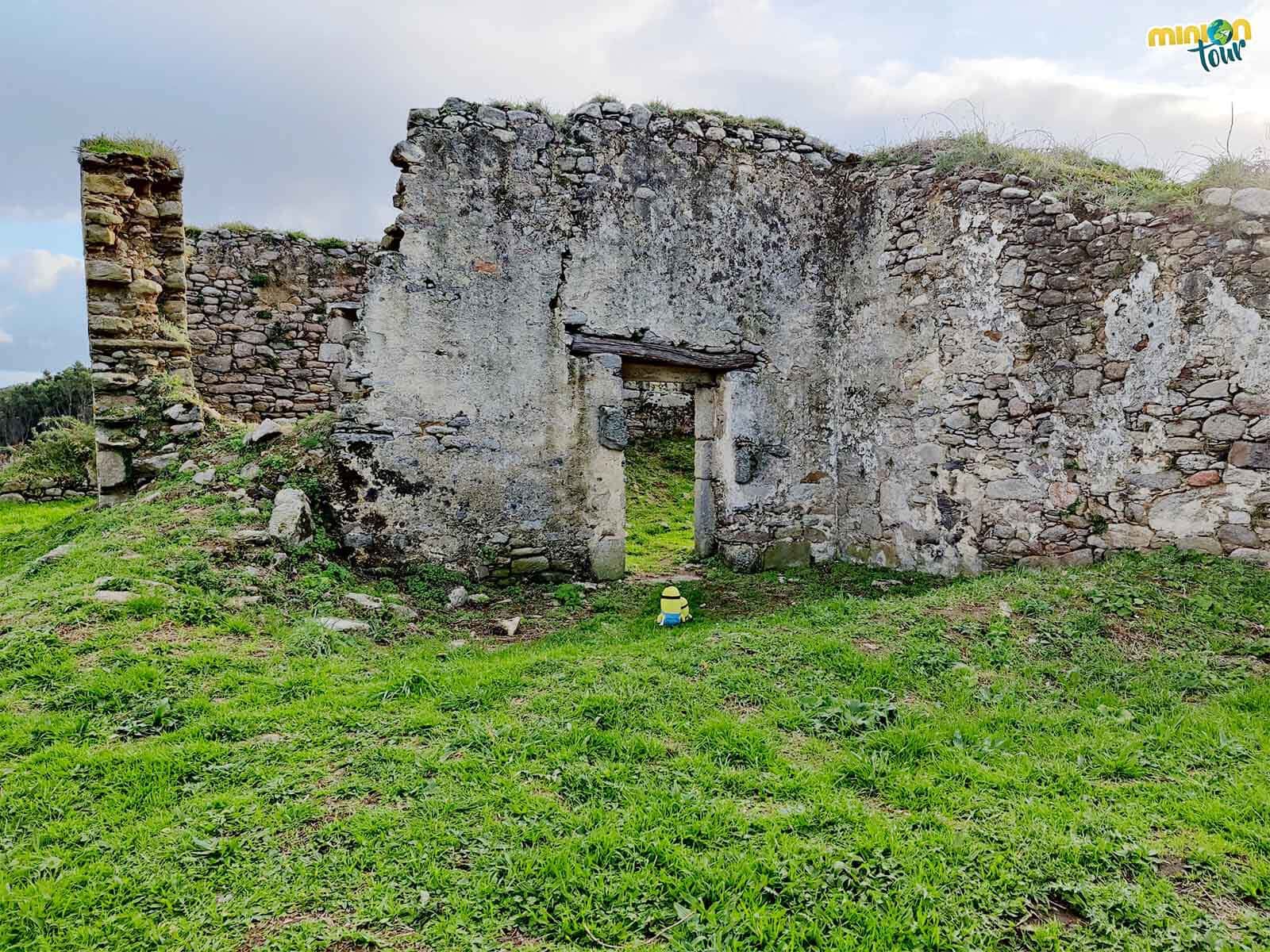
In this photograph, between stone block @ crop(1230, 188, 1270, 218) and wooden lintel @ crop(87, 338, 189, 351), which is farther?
wooden lintel @ crop(87, 338, 189, 351)

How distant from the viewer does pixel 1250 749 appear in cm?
331

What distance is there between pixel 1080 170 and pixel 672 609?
237 inches

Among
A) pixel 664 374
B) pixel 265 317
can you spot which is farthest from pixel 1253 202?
pixel 265 317

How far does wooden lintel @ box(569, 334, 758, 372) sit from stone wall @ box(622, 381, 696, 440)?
16.7 ft

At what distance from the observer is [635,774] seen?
125 inches

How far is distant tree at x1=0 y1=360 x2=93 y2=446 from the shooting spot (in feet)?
88.4

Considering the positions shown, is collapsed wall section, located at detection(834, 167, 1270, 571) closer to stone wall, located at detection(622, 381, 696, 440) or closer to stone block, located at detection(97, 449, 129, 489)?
stone wall, located at detection(622, 381, 696, 440)

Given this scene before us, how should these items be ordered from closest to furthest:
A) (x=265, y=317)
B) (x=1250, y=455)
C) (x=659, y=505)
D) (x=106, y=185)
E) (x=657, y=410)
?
(x=1250, y=455) → (x=106, y=185) → (x=265, y=317) → (x=659, y=505) → (x=657, y=410)

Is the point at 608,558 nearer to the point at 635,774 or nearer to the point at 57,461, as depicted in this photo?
the point at 635,774

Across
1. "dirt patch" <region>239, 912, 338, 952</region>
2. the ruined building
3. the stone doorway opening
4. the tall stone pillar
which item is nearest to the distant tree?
the tall stone pillar

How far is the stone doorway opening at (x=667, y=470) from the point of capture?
794cm

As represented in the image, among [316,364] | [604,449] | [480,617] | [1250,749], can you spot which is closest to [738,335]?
[604,449]

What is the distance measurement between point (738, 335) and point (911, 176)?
2518 mm

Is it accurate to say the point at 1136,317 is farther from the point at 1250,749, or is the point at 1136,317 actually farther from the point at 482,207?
the point at 482,207
